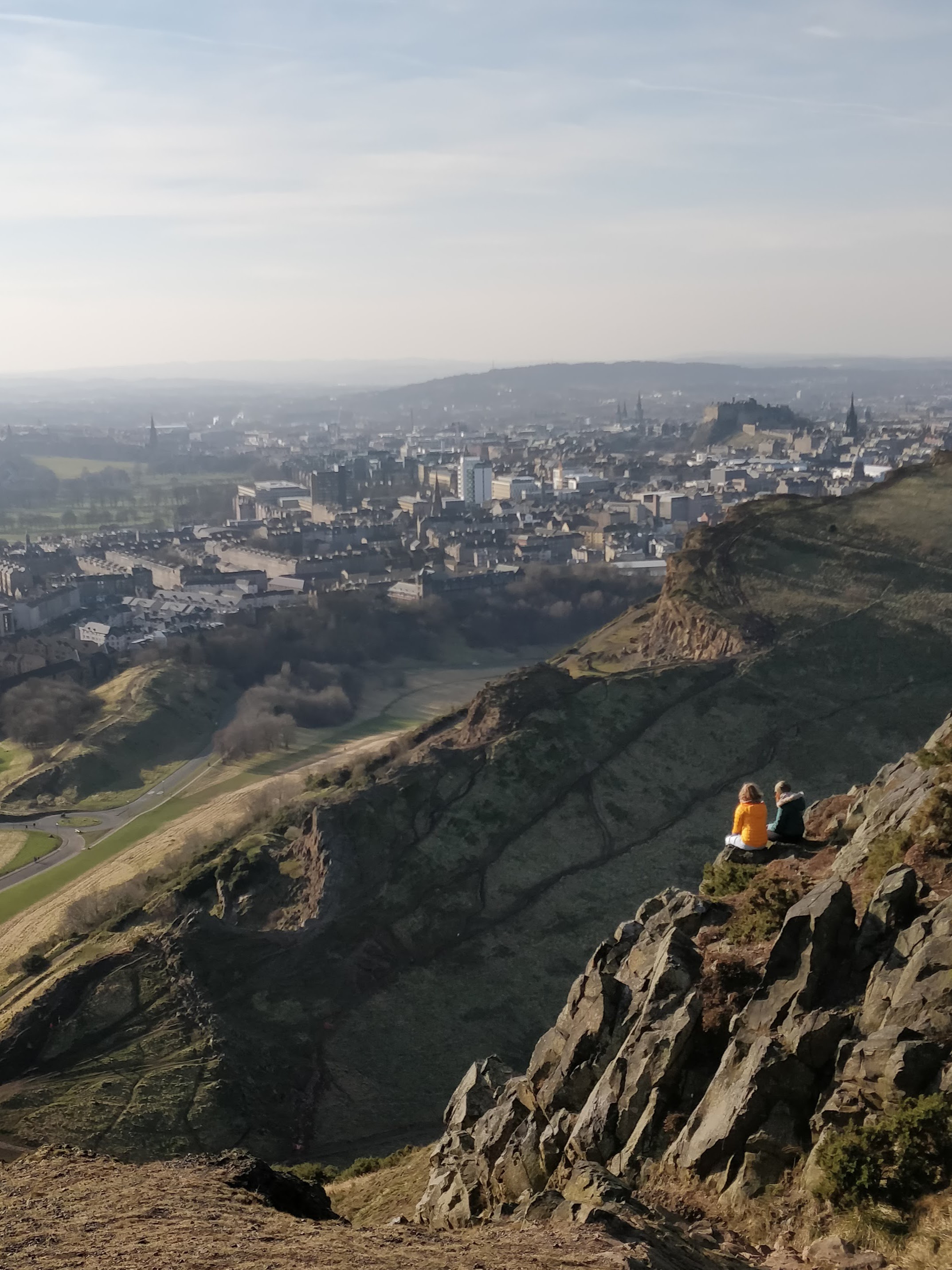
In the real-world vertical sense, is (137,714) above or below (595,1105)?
below

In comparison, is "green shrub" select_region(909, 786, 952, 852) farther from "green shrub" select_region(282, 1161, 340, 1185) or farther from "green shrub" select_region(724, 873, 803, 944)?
"green shrub" select_region(282, 1161, 340, 1185)

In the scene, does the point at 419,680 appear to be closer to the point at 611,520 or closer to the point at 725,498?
the point at 611,520

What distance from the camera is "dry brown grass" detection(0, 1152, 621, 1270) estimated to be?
10812 mm

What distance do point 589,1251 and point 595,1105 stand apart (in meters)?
3.10

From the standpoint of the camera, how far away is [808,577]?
50.8 meters

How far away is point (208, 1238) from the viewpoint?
1170 centimetres

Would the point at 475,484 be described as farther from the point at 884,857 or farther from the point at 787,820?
the point at 884,857

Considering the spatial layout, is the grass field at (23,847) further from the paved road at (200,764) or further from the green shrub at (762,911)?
the green shrub at (762,911)

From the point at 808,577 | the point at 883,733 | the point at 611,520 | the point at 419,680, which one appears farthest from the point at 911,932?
the point at 611,520

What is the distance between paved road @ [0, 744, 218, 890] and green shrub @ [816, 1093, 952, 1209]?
36.5 metres

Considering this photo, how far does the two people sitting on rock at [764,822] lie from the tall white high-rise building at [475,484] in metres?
140

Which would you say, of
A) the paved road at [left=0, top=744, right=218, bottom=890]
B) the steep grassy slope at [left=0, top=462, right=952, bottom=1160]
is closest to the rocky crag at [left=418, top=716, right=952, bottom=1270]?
the steep grassy slope at [left=0, top=462, right=952, bottom=1160]

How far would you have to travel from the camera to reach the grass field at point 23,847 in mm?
45125

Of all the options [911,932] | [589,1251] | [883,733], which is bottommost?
[883,733]
